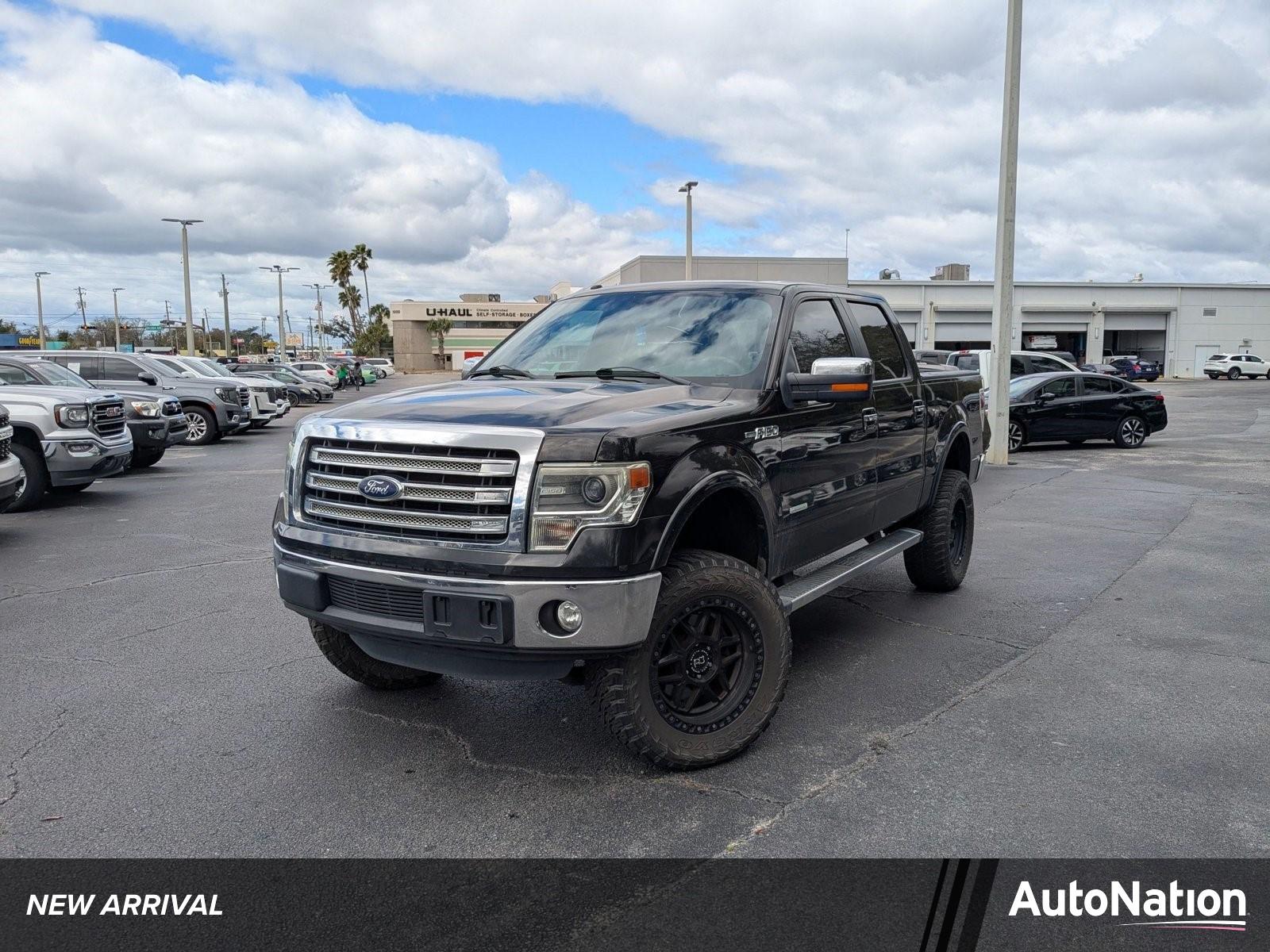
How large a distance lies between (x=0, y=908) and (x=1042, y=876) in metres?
3.22

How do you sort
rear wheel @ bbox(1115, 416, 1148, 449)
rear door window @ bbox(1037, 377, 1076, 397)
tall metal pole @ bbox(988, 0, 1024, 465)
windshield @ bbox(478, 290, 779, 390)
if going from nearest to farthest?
windshield @ bbox(478, 290, 779, 390), tall metal pole @ bbox(988, 0, 1024, 465), rear door window @ bbox(1037, 377, 1076, 397), rear wheel @ bbox(1115, 416, 1148, 449)

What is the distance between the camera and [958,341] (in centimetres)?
6144

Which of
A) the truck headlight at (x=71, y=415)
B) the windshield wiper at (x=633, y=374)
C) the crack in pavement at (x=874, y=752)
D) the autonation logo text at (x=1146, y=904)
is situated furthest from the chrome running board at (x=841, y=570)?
the truck headlight at (x=71, y=415)

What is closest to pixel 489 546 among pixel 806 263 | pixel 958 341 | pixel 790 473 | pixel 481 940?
pixel 481 940

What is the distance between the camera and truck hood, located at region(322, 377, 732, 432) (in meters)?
3.84

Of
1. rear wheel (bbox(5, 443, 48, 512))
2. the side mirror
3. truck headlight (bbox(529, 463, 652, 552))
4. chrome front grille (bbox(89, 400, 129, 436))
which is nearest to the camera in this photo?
truck headlight (bbox(529, 463, 652, 552))

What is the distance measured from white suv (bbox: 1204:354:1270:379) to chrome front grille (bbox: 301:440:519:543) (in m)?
67.6

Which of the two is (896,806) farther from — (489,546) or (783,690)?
(489,546)

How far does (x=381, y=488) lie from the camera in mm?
3891

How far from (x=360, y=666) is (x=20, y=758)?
142cm

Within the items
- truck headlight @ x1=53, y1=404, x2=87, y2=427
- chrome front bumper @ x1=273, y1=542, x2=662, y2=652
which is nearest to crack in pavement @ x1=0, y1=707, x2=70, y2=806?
chrome front bumper @ x1=273, y1=542, x2=662, y2=652

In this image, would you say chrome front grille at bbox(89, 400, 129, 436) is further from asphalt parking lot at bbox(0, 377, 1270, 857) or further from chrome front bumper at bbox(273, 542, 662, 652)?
chrome front bumper at bbox(273, 542, 662, 652)

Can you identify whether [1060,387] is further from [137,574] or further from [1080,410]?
[137,574]

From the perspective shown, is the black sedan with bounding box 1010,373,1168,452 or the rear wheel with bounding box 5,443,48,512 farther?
the black sedan with bounding box 1010,373,1168,452
